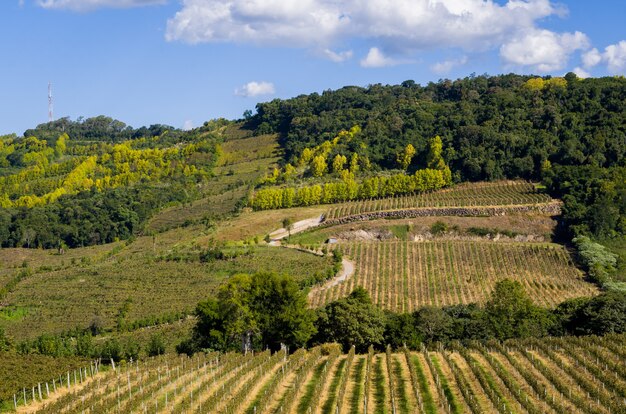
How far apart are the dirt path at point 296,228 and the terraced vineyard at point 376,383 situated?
61879 millimetres

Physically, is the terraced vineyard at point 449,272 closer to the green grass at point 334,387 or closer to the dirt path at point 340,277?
the dirt path at point 340,277

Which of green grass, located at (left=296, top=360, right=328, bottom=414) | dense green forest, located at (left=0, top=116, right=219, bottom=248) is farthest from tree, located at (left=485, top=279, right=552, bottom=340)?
dense green forest, located at (left=0, top=116, right=219, bottom=248)

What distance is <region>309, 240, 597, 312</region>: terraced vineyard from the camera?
7844cm

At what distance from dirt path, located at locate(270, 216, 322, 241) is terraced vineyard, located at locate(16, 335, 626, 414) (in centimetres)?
6188

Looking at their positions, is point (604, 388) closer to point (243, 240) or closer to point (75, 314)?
point (75, 314)

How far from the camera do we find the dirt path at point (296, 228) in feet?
361

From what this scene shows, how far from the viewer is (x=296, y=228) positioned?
113m

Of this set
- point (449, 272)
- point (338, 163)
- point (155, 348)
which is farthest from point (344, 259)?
point (338, 163)

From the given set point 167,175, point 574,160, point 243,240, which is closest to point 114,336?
point 243,240

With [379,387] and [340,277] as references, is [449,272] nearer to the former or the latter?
[340,277]

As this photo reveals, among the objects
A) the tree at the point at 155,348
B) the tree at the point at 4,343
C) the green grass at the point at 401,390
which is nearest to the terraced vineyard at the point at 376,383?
the green grass at the point at 401,390

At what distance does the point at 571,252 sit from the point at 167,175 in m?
102

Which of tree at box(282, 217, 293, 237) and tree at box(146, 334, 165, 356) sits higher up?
tree at box(282, 217, 293, 237)

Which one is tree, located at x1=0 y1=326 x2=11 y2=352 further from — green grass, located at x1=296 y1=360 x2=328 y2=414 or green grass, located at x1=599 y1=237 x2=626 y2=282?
green grass, located at x1=599 y1=237 x2=626 y2=282
